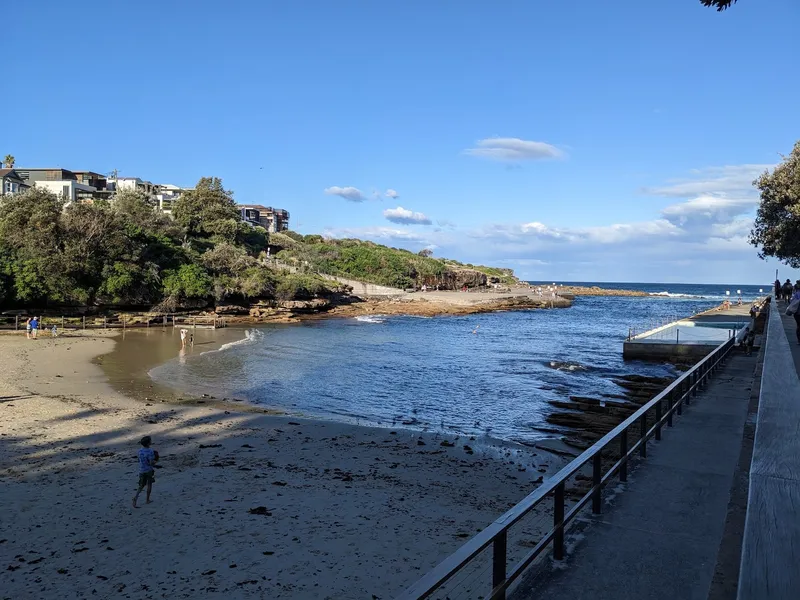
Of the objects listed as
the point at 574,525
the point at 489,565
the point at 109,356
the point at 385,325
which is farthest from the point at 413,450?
the point at 385,325

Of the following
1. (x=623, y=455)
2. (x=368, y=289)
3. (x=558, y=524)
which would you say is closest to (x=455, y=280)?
(x=368, y=289)

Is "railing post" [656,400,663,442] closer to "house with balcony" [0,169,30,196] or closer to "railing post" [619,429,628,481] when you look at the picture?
"railing post" [619,429,628,481]

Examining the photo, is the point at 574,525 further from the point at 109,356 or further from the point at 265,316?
the point at 265,316

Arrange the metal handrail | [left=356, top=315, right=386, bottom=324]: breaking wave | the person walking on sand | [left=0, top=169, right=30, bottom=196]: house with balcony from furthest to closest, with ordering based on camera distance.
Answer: [left=0, top=169, right=30, bottom=196]: house with balcony → [left=356, top=315, right=386, bottom=324]: breaking wave → the person walking on sand → the metal handrail

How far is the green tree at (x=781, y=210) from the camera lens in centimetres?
2591

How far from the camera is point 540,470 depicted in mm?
12141

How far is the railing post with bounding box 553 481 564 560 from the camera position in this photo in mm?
4328

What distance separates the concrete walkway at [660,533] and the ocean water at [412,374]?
8.02m

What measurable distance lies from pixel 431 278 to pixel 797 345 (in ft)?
338

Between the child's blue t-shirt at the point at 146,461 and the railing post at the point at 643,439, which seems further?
the child's blue t-shirt at the point at 146,461

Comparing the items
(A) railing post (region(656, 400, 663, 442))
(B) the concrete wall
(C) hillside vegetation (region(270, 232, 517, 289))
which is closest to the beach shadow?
(A) railing post (region(656, 400, 663, 442))

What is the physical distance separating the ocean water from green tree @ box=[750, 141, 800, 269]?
936cm

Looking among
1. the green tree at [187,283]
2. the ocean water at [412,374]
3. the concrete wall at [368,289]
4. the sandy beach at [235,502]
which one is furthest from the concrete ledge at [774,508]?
the concrete wall at [368,289]

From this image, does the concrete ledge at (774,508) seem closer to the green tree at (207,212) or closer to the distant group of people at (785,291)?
the distant group of people at (785,291)
